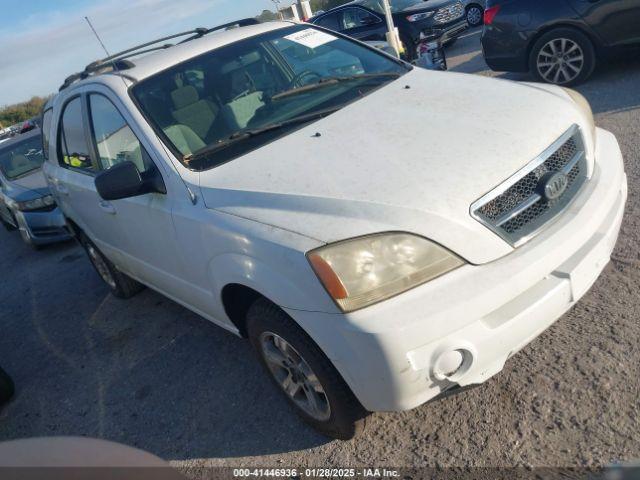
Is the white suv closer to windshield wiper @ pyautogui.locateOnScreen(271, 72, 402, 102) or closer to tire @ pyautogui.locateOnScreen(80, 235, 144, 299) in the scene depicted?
windshield wiper @ pyautogui.locateOnScreen(271, 72, 402, 102)

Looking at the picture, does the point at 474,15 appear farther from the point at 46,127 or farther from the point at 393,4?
the point at 46,127

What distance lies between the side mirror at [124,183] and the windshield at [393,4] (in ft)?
35.0

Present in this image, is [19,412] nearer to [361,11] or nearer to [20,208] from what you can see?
[20,208]

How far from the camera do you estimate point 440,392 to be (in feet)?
6.90

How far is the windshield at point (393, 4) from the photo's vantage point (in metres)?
12.2

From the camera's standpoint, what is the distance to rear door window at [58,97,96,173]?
3918 millimetres

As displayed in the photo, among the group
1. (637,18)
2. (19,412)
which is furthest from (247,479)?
(637,18)

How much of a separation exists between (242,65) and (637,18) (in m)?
4.66

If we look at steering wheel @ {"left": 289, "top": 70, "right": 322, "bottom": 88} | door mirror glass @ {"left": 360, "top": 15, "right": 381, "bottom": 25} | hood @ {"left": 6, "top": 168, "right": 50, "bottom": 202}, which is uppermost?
steering wheel @ {"left": 289, "top": 70, "right": 322, "bottom": 88}

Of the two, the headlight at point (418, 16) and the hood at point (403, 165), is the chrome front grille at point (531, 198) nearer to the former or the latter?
the hood at point (403, 165)

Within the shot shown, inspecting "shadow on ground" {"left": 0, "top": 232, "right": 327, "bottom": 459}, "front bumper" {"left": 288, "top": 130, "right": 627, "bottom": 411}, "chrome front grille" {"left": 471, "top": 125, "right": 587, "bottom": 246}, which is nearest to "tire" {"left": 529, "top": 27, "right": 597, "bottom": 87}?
"chrome front grille" {"left": 471, "top": 125, "right": 587, "bottom": 246}

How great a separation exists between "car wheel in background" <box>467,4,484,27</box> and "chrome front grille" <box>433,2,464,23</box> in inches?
35.8

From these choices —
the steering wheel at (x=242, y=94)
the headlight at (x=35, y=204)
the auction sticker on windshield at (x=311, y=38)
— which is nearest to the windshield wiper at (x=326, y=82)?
the steering wheel at (x=242, y=94)

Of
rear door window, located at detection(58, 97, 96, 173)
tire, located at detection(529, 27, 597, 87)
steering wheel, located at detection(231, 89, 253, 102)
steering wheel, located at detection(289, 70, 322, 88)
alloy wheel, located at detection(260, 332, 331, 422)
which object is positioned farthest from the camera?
tire, located at detection(529, 27, 597, 87)
